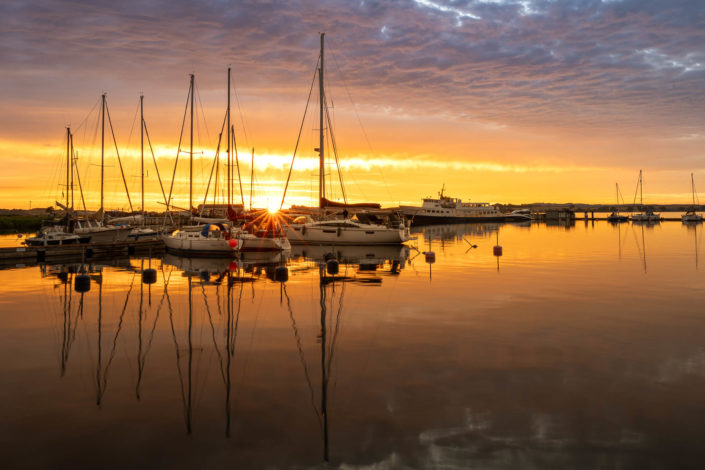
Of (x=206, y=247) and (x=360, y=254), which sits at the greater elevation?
(x=206, y=247)

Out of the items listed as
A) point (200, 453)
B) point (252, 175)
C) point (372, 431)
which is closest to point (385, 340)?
point (372, 431)

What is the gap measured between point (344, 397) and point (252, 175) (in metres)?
76.0

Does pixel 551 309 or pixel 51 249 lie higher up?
pixel 51 249

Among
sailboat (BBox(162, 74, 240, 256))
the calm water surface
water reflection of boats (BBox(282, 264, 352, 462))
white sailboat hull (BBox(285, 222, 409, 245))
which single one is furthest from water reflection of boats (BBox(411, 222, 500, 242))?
the calm water surface

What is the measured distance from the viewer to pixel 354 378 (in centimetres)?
1143

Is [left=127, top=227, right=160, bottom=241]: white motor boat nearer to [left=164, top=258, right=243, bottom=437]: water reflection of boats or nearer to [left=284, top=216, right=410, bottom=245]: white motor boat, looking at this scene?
[left=284, top=216, right=410, bottom=245]: white motor boat

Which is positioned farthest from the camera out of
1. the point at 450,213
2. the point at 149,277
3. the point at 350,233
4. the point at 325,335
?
the point at 450,213

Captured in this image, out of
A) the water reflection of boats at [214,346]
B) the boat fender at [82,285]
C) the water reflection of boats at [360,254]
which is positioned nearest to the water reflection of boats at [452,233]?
the water reflection of boats at [360,254]

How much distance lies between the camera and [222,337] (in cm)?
1520

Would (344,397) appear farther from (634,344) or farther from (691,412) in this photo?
(634,344)

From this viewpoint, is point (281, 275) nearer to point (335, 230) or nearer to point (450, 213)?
point (335, 230)

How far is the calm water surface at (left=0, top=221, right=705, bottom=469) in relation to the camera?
8055 mm

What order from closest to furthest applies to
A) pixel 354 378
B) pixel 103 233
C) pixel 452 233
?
pixel 354 378, pixel 103 233, pixel 452 233

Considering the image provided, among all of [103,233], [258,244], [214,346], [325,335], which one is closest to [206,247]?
[258,244]
